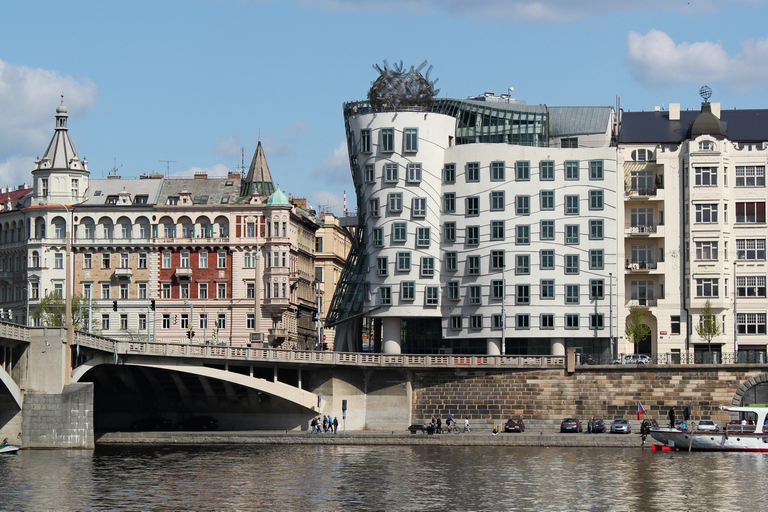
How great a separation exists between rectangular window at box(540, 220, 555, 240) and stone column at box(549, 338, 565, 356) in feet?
29.2

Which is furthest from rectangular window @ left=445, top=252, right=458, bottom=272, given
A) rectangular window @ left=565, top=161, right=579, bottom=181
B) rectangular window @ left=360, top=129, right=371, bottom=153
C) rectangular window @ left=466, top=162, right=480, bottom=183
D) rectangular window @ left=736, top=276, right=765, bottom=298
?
rectangular window @ left=736, top=276, right=765, bottom=298

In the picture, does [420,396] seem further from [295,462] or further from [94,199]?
[94,199]

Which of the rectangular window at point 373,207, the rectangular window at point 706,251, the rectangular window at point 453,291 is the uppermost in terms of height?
the rectangular window at point 373,207

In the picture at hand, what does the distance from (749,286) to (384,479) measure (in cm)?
5201

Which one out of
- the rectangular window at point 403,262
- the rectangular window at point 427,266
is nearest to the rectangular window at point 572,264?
the rectangular window at point 427,266

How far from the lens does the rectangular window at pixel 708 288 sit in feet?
357

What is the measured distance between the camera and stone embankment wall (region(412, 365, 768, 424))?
100 m

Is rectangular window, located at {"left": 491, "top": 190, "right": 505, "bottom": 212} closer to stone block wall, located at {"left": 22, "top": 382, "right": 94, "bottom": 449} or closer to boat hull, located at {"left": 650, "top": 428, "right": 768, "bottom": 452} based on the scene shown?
boat hull, located at {"left": 650, "top": 428, "right": 768, "bottom": 452}

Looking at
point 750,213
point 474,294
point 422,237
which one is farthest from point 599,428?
point 750,213

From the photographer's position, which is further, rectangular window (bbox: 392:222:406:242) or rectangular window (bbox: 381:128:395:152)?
rectangular window (bbox: 381:128:395:152)

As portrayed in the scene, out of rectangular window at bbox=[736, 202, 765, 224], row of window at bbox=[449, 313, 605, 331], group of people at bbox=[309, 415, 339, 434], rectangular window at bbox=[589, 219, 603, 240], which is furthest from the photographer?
rectangular window at bbox=[736, 202, 765, 224]

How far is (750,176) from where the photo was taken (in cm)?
10975

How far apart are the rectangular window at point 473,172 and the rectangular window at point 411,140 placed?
501 cm

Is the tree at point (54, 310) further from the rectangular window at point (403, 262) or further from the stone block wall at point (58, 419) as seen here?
the stone block wall at point (58, 419)
